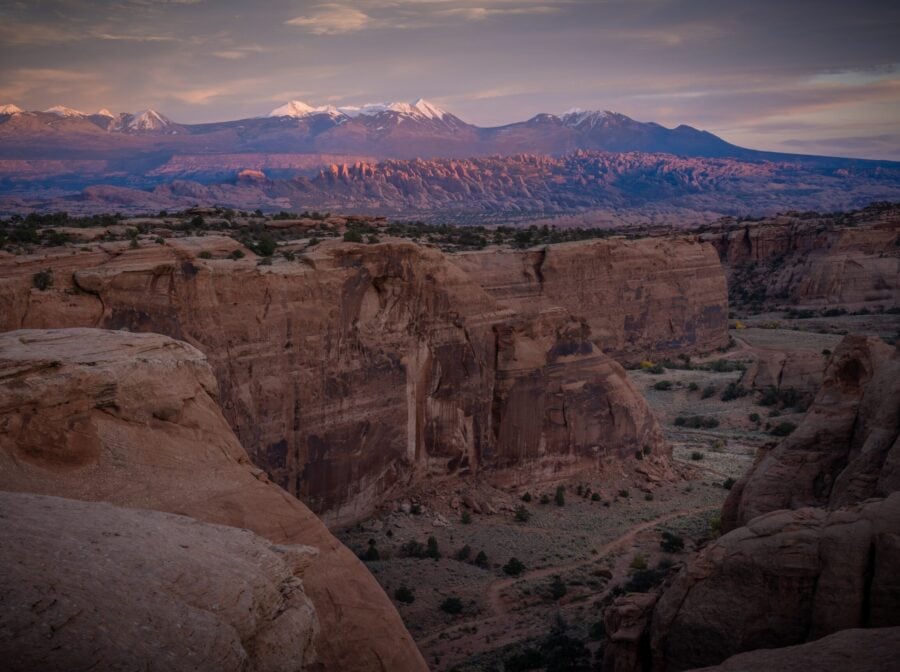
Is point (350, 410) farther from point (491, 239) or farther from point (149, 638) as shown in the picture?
point (491, 239)

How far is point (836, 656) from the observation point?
309 inches

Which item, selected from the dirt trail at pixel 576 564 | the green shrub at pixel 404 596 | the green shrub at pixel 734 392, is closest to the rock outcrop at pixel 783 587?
the dirt trail at pixel 576 564

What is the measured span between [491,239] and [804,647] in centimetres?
3270

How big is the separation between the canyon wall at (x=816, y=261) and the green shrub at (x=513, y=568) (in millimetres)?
56090

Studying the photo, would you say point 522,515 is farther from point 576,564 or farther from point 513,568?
point 513,568

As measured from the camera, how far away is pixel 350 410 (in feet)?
68.6

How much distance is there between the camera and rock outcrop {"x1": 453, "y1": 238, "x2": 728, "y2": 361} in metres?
37.4

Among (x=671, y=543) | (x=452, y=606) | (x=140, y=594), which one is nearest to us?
(x=140, y=594)

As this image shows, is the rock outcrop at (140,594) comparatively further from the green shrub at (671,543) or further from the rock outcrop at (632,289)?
the rock outcrop at (632,289)

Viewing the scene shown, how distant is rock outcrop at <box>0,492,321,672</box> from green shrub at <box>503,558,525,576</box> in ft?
35.4

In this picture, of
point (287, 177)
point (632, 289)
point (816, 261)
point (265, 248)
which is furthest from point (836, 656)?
point (287, 177)

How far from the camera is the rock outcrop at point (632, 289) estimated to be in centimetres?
3744

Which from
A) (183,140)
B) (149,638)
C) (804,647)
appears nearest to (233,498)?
(149,638)

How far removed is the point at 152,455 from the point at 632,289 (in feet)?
129
